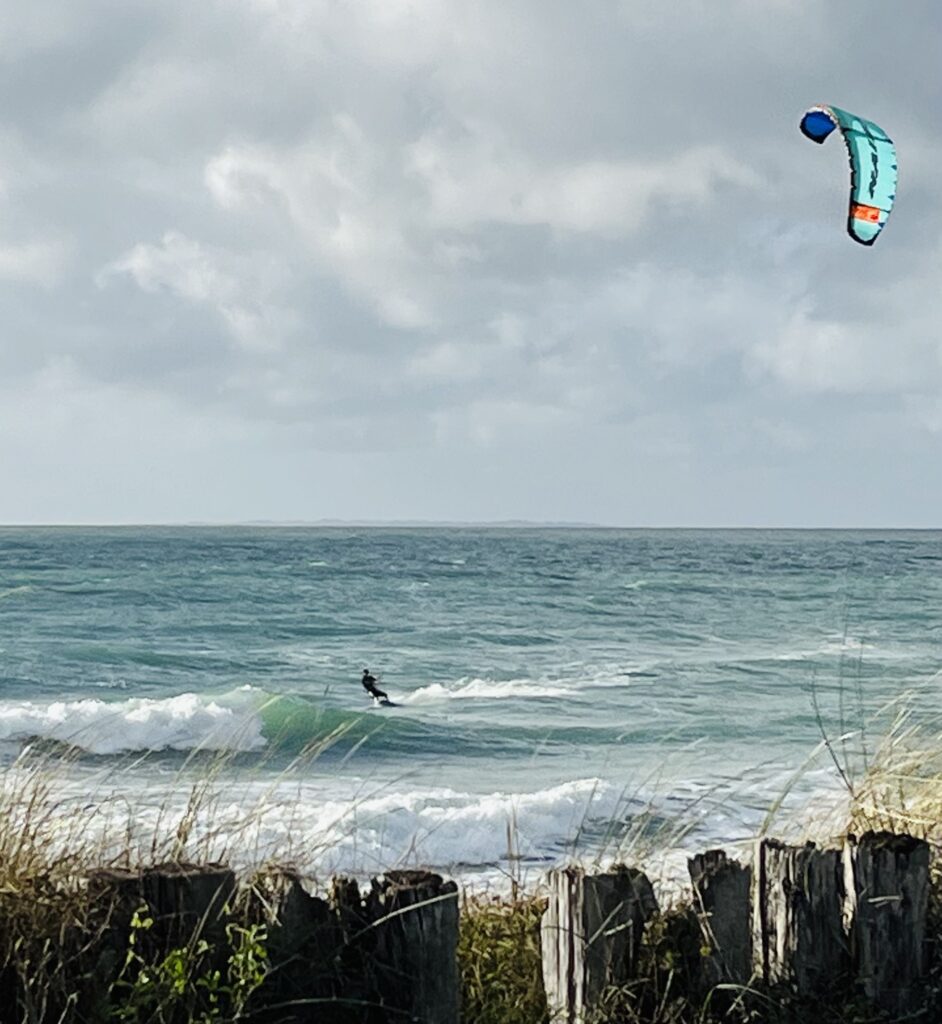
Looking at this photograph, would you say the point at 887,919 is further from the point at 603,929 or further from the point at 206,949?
the point at 206,949

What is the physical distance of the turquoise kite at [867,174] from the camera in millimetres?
5094

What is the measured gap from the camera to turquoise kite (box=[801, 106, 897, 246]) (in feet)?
16.7

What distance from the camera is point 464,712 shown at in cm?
1642

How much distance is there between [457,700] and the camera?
57.5ft

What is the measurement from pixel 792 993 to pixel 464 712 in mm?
12969

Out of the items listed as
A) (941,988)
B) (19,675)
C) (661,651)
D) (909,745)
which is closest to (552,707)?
(661,651)

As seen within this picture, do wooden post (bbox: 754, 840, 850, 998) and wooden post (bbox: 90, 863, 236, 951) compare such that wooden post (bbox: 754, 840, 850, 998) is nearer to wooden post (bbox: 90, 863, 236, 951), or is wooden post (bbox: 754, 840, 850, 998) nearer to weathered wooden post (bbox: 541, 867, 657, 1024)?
weathered wooden post (bbox: 541, 867, 657, 1024)

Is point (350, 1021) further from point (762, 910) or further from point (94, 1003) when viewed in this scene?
point (762, 910)

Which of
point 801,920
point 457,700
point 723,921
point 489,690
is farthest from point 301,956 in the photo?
point 489,690

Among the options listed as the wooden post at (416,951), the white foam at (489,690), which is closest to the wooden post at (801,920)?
the wooden post at (416,951)

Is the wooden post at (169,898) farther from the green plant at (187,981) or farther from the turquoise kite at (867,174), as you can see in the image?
the turquoise kite at (867,174)

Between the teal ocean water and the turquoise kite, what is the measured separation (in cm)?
181

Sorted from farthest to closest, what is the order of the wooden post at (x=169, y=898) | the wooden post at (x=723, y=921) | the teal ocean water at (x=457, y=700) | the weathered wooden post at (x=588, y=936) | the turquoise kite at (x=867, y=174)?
the teal ocean water at (x=457, y=700) < the turquoise kite at (x=867, y=174) < the wooden post at (x=723, y=921) < the weathered wooden post at (x=588, y=936) < the wooden post at (x=169, y=898)

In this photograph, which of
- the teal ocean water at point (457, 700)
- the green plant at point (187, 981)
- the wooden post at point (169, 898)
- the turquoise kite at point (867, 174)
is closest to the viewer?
the green plant at point (187, 981)
